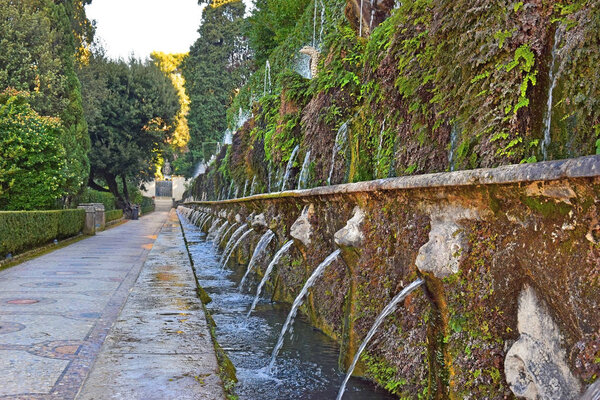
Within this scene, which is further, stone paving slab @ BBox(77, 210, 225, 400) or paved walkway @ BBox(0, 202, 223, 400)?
paved walkway @ BBox(0, 202, 223, 400)

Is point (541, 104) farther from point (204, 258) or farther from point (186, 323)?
point (204, 258)

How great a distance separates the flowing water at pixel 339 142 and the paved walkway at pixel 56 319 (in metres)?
2.51

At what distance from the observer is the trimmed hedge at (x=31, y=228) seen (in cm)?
1090

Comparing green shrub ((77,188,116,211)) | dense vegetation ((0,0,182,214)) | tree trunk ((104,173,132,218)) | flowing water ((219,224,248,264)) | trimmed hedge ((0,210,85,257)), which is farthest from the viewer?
tree trunk ((104,173,132,218))

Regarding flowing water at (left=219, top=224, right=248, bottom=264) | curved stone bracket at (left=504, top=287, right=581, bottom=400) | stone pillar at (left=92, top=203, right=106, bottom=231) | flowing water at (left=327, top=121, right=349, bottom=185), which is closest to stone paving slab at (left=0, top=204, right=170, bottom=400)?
flowing water at (left=219, top=224, right=248, bottom=264)

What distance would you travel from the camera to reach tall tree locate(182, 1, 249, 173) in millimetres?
51469

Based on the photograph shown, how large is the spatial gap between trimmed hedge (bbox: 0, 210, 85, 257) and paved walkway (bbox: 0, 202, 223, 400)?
56cm

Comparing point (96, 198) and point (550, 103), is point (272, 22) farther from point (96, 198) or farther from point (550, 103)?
point (550, 103)

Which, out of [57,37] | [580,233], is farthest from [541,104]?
[57,37]

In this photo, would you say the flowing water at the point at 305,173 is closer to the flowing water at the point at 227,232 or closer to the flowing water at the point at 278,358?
the flowing water at the point at 278,358

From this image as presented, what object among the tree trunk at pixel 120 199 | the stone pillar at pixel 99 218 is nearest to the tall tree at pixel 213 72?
the tree trunk at pixel 120 199

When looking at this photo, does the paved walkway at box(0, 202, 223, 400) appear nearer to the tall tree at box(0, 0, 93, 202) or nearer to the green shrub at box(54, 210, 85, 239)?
the green shrub at box(54, 210, 85, 239)

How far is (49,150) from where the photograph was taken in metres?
16.3

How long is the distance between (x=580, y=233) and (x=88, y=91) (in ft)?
105
